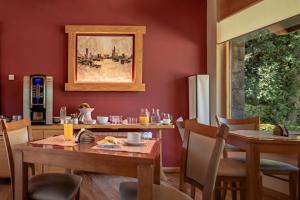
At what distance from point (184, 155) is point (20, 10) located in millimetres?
3572

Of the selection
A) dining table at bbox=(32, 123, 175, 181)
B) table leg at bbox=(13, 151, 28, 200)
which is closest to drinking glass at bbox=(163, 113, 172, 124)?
Answer: dining table at bbox=(32, 123, 175, 181)

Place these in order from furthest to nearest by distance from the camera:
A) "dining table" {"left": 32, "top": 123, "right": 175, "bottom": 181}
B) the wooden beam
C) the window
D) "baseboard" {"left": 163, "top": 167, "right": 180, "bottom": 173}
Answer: "baseboard" {"left": 163, "top": 167, "right": 180, "bottom": 173}, "dining table" {"left": 32, "top": 123, "right": 175, "bottom": 181}, the wooden beam, the window

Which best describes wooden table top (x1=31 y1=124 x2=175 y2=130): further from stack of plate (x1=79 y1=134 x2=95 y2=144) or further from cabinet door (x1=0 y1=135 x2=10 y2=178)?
stack of plate (x1=79 y1=134 x2=95 y2=144)

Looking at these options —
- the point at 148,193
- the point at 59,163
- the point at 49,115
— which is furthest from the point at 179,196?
the point at 49,115

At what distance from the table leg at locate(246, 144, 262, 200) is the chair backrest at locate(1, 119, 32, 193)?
5.39ft

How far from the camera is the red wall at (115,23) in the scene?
443 centimetres

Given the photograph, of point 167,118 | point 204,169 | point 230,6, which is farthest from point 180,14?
point 204,169

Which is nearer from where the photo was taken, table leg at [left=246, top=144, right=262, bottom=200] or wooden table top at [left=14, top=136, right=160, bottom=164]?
wooden table top at [left=14, top=136, right=160, bottom=164]

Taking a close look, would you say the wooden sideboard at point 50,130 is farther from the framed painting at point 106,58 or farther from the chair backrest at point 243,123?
the chair backrest at point 243,123

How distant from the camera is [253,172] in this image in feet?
7.47

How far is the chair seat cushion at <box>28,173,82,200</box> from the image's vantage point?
198cm

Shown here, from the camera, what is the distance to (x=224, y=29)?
428cm

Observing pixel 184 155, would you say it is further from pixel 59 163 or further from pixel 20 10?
pixel 20 10

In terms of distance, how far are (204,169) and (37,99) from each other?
3004 mm
